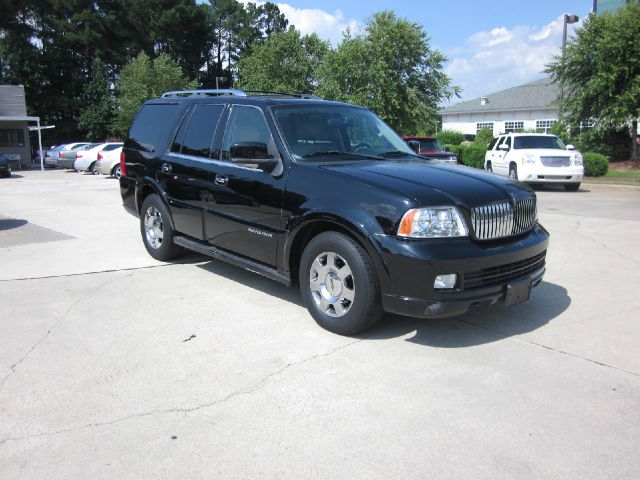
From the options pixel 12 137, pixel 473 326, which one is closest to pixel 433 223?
pixel 473 326

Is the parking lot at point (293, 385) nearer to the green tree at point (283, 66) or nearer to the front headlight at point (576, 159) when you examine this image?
the front headlight at point (576, 159)

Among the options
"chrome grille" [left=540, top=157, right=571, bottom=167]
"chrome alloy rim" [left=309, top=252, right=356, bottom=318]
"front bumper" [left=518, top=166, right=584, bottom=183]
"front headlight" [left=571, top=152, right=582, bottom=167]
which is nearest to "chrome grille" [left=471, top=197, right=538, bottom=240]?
"chrome alloy rim" [left=309, top=252, right=356, bottom=318]

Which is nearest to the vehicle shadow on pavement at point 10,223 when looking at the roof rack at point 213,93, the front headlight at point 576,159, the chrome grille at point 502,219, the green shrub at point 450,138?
the roof rack at point 213,93

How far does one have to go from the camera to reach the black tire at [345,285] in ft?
13.8

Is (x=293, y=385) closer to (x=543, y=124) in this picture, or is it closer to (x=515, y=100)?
(x=543, y=124)

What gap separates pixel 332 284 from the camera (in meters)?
4.52

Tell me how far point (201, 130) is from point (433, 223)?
3.05 meters

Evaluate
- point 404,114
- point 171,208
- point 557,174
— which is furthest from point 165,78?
point 171,208

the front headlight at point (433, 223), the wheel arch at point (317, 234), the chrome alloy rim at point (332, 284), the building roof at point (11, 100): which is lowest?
the chrome alloy rim at point (332, 284)

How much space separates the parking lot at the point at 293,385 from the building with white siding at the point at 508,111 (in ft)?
138

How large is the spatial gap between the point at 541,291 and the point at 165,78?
45.6 metres

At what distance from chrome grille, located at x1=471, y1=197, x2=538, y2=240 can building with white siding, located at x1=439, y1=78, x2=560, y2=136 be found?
1648 inches

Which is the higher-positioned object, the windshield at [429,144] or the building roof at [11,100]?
the building roof at [11,100]

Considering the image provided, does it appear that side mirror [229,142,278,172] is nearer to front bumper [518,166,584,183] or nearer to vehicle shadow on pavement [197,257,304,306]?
vehicle shadow on pavement [197,257,304,306]
